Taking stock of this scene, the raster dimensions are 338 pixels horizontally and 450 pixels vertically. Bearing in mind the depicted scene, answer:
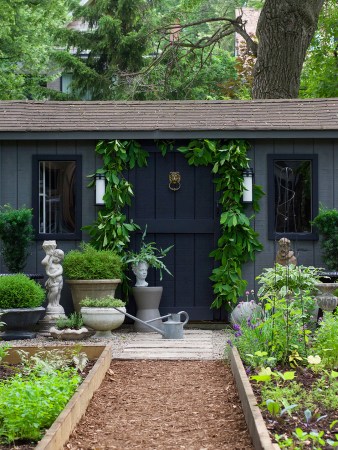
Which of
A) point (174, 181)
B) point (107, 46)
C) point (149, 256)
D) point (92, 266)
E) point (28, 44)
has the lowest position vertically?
point (92, 266)

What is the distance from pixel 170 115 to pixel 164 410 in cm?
631

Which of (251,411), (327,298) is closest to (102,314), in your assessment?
(327,298)

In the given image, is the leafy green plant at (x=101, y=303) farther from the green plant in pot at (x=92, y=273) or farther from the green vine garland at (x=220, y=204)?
the green vine garland at (x=220, y=204)

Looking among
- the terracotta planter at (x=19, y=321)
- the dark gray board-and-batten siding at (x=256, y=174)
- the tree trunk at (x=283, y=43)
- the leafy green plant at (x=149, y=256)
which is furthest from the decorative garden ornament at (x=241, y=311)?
the tree trunk at (x=283, y=43)

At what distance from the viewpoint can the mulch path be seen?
5.76 meters

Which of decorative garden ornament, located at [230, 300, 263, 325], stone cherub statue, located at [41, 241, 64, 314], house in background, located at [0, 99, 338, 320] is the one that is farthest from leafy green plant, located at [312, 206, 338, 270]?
stone cherub statue, located at [41, 241, 64, 314]

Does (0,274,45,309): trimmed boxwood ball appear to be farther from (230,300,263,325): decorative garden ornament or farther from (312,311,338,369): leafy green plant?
(312,311,338,369): leafy green plant

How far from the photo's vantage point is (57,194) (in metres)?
12.4

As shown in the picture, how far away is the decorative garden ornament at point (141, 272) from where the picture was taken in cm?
1180

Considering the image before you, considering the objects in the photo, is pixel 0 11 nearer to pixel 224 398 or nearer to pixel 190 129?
pixel 190 129

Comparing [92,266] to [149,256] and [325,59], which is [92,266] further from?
[325,59]

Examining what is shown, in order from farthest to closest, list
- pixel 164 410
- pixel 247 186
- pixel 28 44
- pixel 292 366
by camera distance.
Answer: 1. pixel 28 44
2. pixel 247 186
3. pixel 292 366
4. pixel 164 410

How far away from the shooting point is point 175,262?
40.0ft

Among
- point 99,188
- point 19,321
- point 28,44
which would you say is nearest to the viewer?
point 19,321
